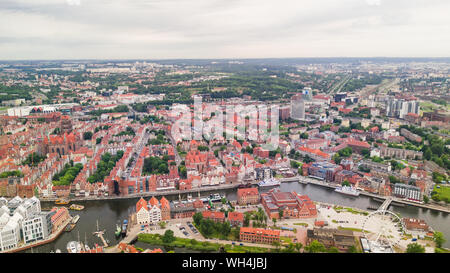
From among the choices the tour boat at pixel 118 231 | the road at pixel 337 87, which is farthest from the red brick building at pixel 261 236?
the road at pixel 337 87

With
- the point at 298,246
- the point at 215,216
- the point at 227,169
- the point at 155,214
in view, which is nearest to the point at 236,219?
the point at 215,216

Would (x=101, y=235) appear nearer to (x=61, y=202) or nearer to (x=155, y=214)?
(x=155, y=214)

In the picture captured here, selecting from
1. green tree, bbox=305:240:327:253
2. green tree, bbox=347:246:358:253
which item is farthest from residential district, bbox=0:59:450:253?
green tree, bbox=347:246:358:253

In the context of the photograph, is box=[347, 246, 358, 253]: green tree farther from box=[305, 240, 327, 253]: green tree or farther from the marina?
the marina

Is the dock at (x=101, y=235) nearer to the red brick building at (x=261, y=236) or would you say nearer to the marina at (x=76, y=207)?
the marina at (x=76, y=207)
